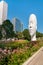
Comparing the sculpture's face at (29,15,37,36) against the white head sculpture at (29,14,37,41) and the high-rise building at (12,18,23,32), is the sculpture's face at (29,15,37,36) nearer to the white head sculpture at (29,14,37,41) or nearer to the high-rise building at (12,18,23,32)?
the white head sculpture at (29,14,37,41)

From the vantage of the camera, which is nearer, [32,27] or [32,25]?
[32,27]

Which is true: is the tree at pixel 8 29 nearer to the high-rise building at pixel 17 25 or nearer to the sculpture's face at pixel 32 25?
the sculpture's face at pixel 32 25

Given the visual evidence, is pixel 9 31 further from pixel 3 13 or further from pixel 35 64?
pixel 35 64

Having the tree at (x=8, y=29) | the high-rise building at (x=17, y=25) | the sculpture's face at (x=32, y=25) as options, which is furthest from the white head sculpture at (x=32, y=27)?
the high-rise building at (x=17, y=25)

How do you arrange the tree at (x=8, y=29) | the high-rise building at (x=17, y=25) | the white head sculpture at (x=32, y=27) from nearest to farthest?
the white head sculpture at (x=32, y=27), the tree at (x=8, y=29), the high-rise building at (x=17, y=25)

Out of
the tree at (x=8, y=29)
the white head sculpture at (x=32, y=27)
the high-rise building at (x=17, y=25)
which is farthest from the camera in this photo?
the high-rise building at (x=17, y=25)

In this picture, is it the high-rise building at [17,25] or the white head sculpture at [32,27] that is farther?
the high-rise building at [17,25]

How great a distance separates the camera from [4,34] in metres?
53.2

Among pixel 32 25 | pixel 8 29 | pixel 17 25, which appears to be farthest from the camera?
pixel 17 25

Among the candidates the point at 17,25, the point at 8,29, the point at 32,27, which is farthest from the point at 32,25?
the point at 17,25

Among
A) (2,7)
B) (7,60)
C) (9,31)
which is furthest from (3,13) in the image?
(7,60)

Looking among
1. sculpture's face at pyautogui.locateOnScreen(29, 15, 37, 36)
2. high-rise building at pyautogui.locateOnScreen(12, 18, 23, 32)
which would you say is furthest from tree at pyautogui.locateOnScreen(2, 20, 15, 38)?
high-rise building at pyautogui.locateOnScreen(12, 18, 23, 32)

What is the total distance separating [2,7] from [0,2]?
4.72 metres

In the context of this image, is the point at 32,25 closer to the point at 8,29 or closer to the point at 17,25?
the point at 8,29
